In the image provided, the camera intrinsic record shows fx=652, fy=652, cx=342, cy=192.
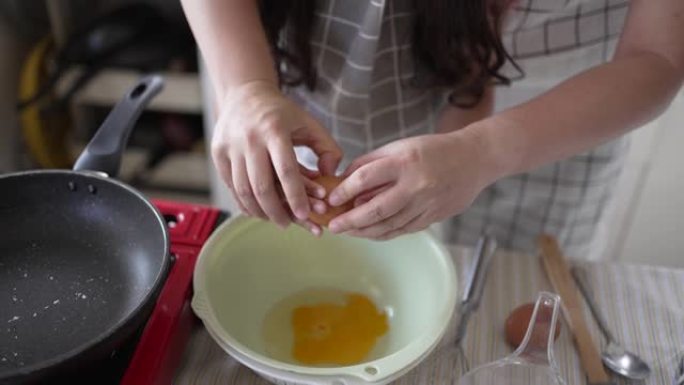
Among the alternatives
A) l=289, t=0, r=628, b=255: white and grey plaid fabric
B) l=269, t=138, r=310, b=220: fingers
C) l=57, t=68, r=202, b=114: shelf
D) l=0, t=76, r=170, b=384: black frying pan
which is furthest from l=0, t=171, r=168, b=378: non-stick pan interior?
l=57, t=68, r=202, b=114: shelf

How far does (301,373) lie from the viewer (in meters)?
0.48

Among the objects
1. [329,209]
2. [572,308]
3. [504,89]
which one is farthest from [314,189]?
[504,89]

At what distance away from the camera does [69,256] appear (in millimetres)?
583

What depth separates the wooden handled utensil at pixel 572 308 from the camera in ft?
1.88

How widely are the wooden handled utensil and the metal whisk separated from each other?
2.3 inches

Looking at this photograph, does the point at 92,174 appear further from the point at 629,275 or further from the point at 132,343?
the point at 629,275

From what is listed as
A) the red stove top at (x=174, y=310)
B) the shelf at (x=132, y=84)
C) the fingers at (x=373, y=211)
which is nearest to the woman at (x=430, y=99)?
the fingers at (x=373, y=211)

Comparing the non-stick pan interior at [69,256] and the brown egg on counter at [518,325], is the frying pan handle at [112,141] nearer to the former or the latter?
the non-stick pan interior at [69,256]

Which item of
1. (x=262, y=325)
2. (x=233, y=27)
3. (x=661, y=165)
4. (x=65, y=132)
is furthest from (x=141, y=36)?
(x=661, y=165)

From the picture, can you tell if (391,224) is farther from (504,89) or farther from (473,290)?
(504,89)

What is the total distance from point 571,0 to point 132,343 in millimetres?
556

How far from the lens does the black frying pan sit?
0.51 meters

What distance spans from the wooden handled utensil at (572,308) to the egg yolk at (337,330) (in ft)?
0.58

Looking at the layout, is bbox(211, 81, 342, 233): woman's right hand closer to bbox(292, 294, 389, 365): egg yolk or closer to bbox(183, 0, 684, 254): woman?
bbox(183, 0, 684, 254): woman
